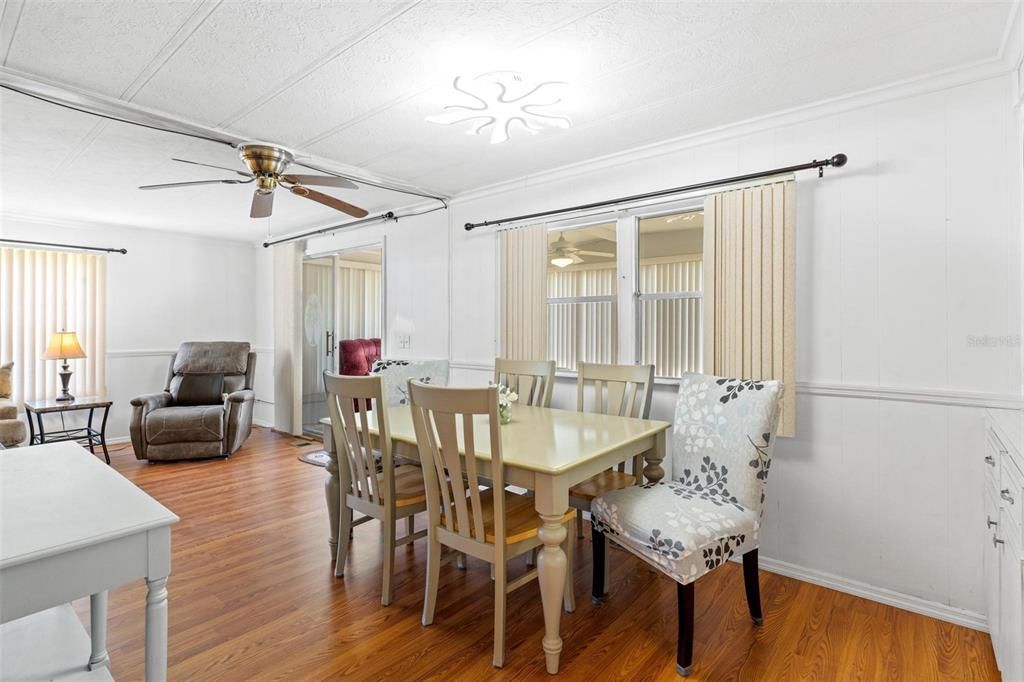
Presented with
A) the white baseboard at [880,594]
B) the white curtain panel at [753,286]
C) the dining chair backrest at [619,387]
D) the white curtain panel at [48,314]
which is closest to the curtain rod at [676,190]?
the white curtain panel at [753,286]

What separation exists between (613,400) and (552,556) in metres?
1.31

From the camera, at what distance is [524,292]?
3865mm

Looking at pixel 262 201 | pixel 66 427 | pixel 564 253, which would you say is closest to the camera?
pixel 262 201

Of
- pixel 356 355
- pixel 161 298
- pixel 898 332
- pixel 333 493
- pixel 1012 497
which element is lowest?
pixel 333 493

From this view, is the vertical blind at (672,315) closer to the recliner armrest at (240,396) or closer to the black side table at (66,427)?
the recliner armrest at (240,396)

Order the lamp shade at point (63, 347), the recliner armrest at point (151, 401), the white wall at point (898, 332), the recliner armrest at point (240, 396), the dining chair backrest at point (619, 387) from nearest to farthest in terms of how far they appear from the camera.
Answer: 1. the white wall at point (898, 332)
2. the dining chair backrest at point (619, 387)
3. the lamp shade at point (63, 347)
4. the recliner armrest at point (151, 401)
5. the recliner armrest at point (240, 396)

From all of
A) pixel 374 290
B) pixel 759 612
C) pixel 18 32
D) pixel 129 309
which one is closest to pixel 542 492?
pixel 759 612

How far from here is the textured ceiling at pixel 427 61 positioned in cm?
186

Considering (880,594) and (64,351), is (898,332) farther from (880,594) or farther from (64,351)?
(64,351)

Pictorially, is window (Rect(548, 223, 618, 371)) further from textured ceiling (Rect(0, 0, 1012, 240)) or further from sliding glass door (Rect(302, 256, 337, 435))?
sliding glass door (Rect(302, 256, 337, 435))

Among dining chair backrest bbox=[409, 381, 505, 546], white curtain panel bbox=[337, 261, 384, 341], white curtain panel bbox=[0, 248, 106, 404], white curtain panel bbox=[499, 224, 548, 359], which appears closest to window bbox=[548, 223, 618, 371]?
white curtain panel bbox=[499, 224, 548, 359]

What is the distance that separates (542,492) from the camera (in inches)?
77.7

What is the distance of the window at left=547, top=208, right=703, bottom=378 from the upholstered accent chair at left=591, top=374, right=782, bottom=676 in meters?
0.69

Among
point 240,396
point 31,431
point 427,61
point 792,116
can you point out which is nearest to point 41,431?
point 31,431
